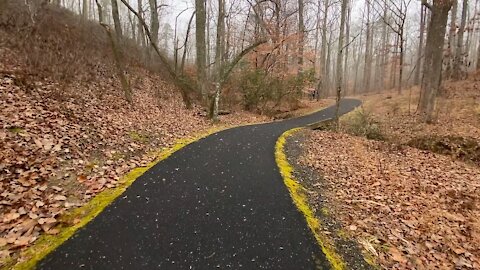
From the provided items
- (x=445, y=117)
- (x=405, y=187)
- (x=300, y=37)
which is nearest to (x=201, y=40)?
(x=300, y=37)

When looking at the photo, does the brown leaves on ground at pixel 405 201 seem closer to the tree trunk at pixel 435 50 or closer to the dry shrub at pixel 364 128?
the dry shrub at pixel 364 128

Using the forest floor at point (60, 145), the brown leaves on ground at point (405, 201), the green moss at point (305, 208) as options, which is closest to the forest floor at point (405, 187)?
the brown leaves on ground at point (405, 201)

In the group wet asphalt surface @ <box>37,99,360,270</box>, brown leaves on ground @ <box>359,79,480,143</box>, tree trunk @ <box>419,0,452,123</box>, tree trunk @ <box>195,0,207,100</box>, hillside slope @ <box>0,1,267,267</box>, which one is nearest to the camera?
wet asphalt surface @ <box>37,99,360,270</box>

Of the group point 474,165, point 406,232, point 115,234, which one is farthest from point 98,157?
point 474,165

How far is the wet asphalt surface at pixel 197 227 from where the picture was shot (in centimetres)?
369

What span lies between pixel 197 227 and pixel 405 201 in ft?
14.3

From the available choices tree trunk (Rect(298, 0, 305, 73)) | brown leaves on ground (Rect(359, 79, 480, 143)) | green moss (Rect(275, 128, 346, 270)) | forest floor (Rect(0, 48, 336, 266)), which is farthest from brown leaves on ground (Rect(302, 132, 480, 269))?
tree trunk (Rect(298, 0, 305, 73))

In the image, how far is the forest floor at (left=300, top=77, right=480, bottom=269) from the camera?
4.57 meters

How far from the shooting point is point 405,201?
6.07 m

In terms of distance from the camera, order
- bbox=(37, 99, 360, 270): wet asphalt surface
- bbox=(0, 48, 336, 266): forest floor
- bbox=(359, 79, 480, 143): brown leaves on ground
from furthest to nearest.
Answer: bbox=(359, 79, 480, 143): brown leaves on ground, bbox=(0, 48, 336, 266): forest floor, bbox=(37, 99, 360, 270): wet asphalt surface

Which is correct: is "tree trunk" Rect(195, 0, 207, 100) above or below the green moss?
above

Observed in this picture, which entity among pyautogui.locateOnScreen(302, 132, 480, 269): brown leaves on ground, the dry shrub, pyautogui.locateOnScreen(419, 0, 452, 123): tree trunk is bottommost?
pyautogui.locateOnScreen(302, 132, 480, 269): brown leaves on ground

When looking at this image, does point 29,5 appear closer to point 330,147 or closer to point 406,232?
point 330,147

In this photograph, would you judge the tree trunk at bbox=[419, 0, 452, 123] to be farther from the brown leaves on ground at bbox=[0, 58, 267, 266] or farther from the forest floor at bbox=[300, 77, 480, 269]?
the brown leaves on ground at bbox=[0, 58, 267, 266]
